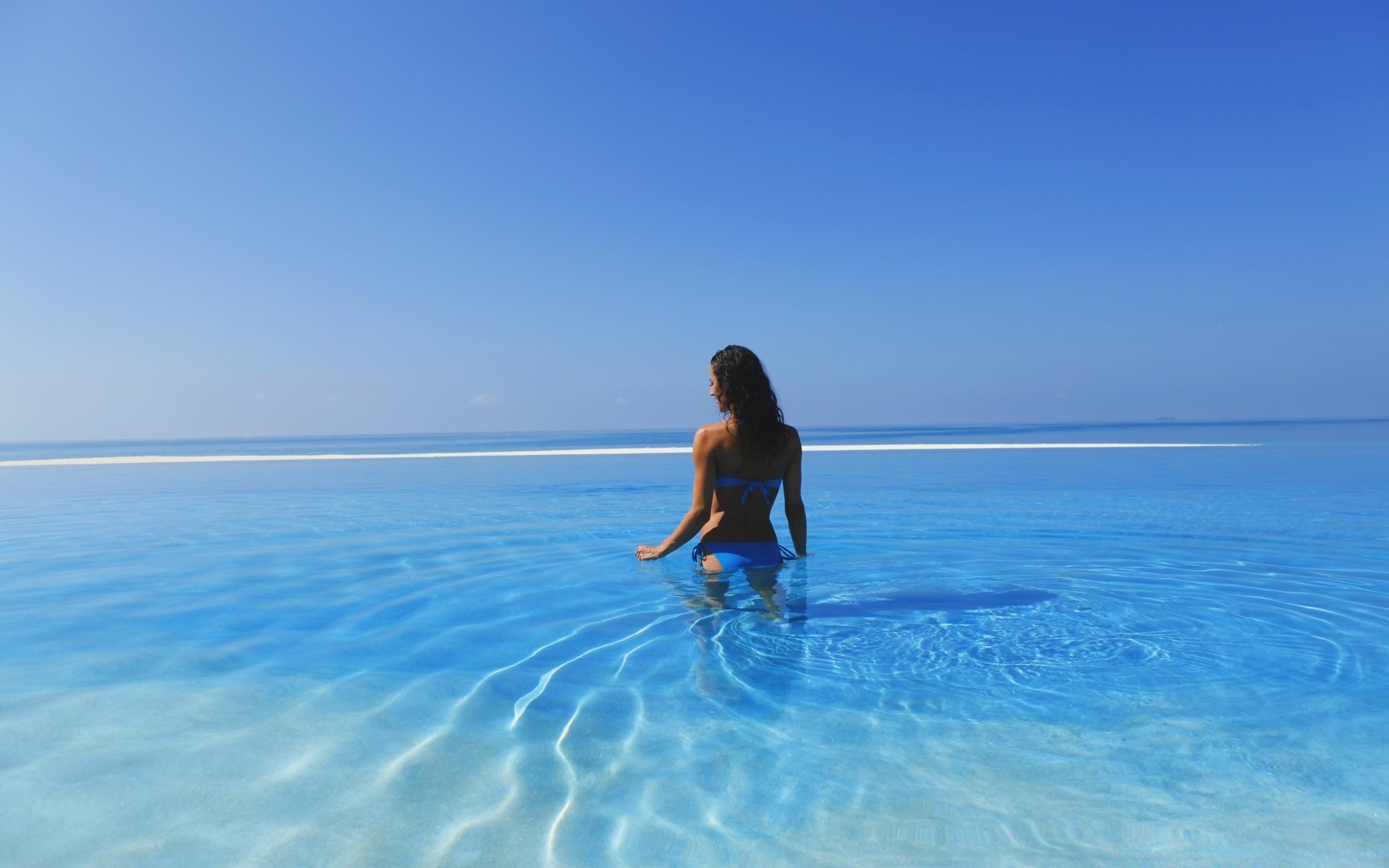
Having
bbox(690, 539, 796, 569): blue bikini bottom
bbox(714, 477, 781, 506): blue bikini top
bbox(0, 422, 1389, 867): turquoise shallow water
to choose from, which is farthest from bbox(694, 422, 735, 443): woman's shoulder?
bbox(0, 422, 1389, 867): turquoise shallow water

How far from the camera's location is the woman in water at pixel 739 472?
196 inches

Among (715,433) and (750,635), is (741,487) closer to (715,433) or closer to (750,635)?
(715,433)

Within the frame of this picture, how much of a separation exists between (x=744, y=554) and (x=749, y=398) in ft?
3.51

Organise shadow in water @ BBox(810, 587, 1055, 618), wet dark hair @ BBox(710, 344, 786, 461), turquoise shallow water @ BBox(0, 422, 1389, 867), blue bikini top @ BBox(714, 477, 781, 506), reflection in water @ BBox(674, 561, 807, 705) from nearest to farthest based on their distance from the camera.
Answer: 1. turquoise shallow water @ BBox(0, 422, 1389, 867)
2. reflection in water @ BBox(674, 561, 807, 705)
3. shadow in water @ BBox(810, 587, 1055, 618)
4. wet dark hair @ BBox(710, 344, 786, 461)
5. blue bikini top @ BBox(714, 477, 781, 506)

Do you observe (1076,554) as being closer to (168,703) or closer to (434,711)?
(434,711)

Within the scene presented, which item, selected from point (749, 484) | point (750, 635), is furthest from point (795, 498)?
point (750, 635)

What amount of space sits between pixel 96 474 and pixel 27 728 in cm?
2071

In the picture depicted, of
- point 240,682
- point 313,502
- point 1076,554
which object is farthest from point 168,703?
point 313,502

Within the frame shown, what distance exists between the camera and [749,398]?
4957 mm

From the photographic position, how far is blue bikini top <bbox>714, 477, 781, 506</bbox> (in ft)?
16.9

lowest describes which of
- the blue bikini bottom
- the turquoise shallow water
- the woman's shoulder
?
the turquoise shallow water

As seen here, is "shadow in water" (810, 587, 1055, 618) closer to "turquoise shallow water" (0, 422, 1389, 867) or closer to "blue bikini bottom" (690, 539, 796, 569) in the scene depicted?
"turquoise shallow water" (0, 422, 1389, 867)

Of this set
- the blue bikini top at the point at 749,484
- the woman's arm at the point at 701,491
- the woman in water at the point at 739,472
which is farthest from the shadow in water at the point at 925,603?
the woman's arm at the point at 701,491

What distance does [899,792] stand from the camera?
2459 millimetres
